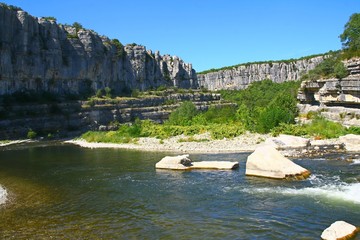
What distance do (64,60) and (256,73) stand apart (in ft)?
303

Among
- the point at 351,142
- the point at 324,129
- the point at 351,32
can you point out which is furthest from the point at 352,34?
the point at 351,142

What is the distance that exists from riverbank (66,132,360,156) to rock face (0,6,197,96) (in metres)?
34.1

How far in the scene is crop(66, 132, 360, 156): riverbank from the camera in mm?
34406

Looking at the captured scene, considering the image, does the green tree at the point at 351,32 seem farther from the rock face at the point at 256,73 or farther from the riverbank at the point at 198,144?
the rock face at the point at 256,73

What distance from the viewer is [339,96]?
4738 cm

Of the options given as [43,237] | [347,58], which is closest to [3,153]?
[43,237]

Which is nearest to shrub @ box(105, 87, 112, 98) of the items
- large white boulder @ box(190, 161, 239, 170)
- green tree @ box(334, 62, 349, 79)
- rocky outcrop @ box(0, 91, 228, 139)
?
rocky outcrop @ box(0, 91, 228, 139)

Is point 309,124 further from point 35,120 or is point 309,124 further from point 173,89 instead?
point 173,89

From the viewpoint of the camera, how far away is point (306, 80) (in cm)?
5722

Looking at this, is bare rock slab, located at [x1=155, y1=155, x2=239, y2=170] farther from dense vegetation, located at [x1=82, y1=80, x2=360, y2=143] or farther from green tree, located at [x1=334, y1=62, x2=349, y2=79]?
green tree, located at [x1=334, y1=62, x2=349, y2=79]

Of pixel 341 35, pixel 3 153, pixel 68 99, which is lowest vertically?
pixel 3 153

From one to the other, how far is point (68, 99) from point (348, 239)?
7574 centimetres

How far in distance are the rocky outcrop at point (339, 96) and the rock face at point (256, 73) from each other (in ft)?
327

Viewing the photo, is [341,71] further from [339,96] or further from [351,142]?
[351,142]
